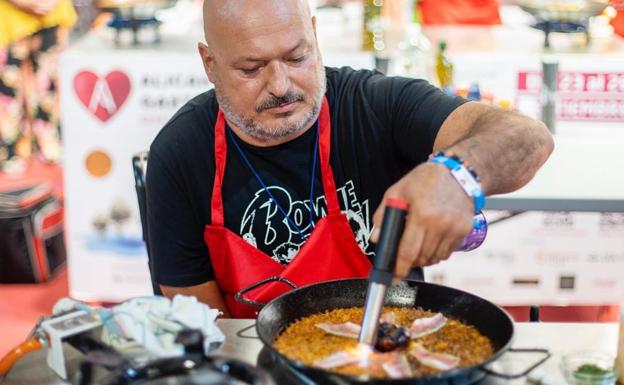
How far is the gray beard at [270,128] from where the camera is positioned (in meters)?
1.95

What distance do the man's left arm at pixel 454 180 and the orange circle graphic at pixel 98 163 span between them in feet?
7.05

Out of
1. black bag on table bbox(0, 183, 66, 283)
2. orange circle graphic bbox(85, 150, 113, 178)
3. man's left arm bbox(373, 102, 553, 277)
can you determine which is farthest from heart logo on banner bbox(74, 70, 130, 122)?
man's left arm bbox(373, 102, 553, 277)

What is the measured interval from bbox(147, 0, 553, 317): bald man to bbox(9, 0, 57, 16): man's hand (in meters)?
3.38

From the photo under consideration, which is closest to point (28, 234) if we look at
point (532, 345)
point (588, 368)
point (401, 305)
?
point (401, 305)

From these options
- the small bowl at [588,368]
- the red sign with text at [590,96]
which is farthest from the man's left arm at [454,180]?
the red sign with text at [590,96]

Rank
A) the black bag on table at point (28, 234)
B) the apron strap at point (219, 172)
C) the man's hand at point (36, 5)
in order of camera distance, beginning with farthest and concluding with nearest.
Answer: the man's hand at point (36, 5)
the black bag on table at point (28, 234)
the apron strap at point (219, 172)

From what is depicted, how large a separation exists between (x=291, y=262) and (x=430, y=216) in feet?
1.99

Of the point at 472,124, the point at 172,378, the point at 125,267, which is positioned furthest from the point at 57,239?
the point at 172,378

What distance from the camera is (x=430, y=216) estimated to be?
134 centimetres

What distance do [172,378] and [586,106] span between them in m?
2.79

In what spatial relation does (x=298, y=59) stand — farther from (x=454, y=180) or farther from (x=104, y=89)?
(x=104, y=89)

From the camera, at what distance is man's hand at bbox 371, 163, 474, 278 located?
134 centimetres

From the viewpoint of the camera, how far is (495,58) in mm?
3648

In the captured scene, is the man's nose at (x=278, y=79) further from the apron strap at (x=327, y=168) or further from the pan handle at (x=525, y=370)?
the pan handle at (x=525, y=370)
